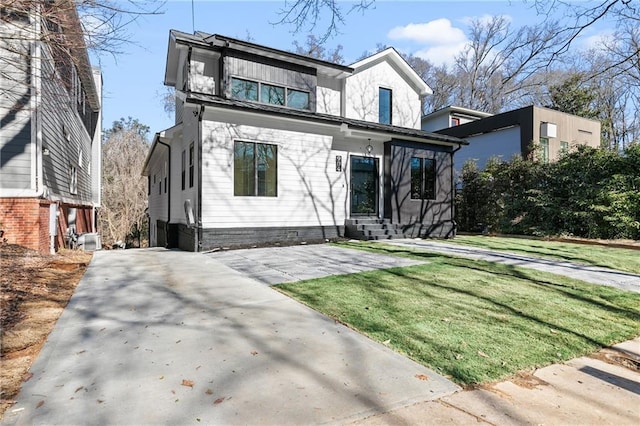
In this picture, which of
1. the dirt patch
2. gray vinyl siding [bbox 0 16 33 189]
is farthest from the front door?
gray vinyl siding [bbox 0 16 33 189]

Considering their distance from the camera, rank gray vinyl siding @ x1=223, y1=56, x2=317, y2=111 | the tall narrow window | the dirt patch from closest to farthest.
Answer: the dirt patch → gray vinyl siding @ x1=223, y1=56, x2=317, y2=111 → the tall narrow window

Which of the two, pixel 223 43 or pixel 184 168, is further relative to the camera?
pixel 184 168

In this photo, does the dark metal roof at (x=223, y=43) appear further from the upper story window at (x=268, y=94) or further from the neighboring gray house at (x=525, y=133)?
the neighboring gray house at (x=525, y=133)

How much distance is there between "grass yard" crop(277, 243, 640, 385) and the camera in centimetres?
288

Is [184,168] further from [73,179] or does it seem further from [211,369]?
[211,369]

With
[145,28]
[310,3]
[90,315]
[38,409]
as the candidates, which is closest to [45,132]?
[145,28]

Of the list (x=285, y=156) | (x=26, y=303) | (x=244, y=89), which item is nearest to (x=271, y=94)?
(x=244, y=89)

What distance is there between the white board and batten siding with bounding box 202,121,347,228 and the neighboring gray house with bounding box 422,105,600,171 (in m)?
9.97

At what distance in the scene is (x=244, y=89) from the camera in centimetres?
1102

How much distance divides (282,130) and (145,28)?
15.5ft

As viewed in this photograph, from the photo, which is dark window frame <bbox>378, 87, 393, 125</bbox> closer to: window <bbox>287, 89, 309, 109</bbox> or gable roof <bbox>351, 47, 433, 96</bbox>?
gable roof <bbox>351, 47, 433, 96</bbox>

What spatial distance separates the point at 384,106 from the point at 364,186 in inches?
179

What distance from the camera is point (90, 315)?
3855mm

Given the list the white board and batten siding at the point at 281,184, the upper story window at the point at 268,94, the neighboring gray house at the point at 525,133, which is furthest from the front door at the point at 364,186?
the neighboring gray house at the point at 525,133
